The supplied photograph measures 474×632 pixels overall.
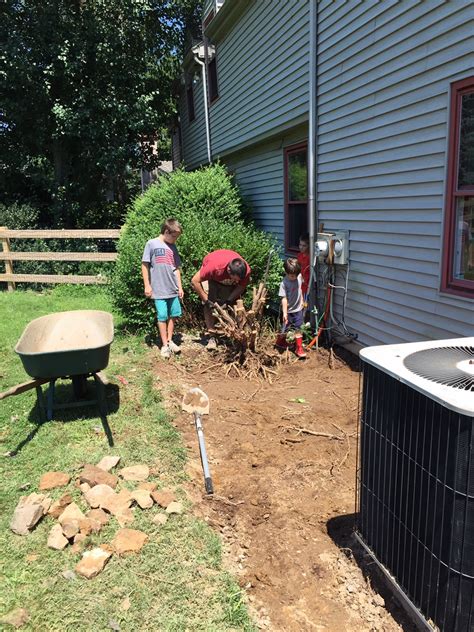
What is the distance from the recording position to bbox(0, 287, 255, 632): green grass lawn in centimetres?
249

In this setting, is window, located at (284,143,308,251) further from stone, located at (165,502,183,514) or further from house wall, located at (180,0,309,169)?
stone, located at (165,502,183,514)

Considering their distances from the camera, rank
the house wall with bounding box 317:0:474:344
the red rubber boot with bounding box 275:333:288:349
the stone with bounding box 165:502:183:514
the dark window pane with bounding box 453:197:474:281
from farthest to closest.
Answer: the red rubber boot with bounding box 275:333:288:349, the house wall with bounding box 317:0:474:344, the dark window pane with bounding box 453:197:474:281, the stone with bounding box 165:502:183:514

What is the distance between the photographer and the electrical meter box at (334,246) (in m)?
Answer: 6.45

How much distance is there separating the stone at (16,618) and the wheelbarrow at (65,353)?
1.96 meters

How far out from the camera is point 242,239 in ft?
25.4

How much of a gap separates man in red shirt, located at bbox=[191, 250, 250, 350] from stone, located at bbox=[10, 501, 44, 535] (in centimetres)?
351

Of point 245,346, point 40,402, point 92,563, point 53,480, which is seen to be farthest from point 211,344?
point 92,563

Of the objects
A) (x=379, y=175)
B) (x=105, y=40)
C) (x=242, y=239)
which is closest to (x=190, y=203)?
(x=242, y=239)

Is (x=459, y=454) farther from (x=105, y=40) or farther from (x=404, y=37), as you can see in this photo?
(x=105, y=40)

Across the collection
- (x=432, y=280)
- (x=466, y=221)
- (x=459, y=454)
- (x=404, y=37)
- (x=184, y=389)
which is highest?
(x=404, y=37)

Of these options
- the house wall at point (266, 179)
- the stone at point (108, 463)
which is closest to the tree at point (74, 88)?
the house wall at point (266, 179)

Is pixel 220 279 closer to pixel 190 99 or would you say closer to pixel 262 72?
pixel 262 72

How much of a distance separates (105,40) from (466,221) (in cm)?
1210

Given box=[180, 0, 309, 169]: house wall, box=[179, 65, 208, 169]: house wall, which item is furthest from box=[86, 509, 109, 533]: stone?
box=[179, 65, 208, 169]: house wall
